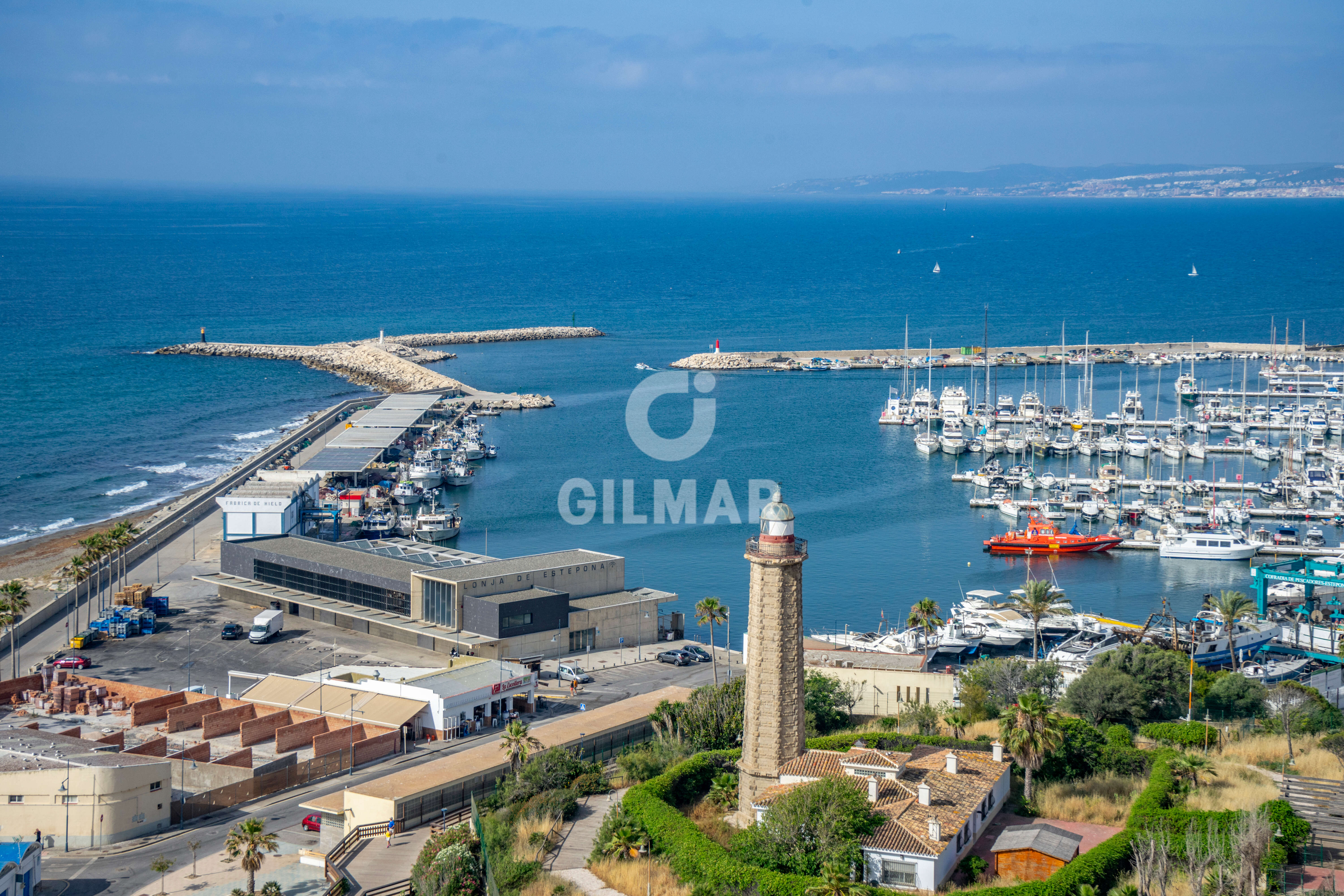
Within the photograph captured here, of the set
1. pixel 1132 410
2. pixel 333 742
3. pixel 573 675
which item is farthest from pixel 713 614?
pixel 1132 410

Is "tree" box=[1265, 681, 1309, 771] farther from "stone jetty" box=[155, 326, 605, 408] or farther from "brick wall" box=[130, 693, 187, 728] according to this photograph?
"stone jetty" box=[155, 326, 605, 408]

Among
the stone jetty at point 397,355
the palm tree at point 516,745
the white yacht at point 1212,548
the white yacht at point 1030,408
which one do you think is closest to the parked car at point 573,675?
the palm tree at point 516,745

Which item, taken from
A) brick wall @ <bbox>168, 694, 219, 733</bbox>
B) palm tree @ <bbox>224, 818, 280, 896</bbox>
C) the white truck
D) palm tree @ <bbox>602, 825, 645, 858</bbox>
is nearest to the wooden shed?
palm tree @ <bbox>602, 825, 645, 858</bbox>

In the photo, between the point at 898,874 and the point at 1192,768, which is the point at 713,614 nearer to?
the point at 1192,768

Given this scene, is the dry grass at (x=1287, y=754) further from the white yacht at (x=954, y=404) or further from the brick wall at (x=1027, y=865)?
the white yacht at (x=954, y=404)

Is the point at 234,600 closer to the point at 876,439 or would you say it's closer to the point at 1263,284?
the point at 876,439

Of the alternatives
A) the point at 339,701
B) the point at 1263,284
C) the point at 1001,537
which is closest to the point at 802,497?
the point at 1001,537
